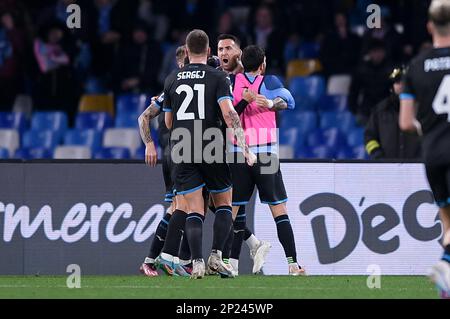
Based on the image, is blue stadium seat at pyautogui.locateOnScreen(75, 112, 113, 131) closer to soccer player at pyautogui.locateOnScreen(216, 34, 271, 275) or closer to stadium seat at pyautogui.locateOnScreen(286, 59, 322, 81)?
stadium seat at pyautogui.locateOnScreen(286, 59, 322, 81)

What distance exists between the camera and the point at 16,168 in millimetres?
13000

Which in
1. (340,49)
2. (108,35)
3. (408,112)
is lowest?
(408,112)

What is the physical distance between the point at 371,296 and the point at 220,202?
2102mm

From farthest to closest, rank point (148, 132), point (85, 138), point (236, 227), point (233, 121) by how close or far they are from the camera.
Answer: point (85, 138)
point (236, 227)
point (148, 132)
point (233, 121)

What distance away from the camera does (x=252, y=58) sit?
11.8 meters

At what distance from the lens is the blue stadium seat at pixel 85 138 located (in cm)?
1830

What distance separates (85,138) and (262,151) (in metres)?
6.87

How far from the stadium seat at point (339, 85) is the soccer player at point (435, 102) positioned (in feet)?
33.5

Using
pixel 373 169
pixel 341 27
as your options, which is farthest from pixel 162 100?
pixel 341 27

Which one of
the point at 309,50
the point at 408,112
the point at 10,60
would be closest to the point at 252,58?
the point at 408,112

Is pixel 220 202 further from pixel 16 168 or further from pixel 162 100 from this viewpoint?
pixel 16 168

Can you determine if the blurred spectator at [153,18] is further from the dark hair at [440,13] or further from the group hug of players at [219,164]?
the dark hair at [440,13]

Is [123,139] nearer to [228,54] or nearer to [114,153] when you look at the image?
[114,153]

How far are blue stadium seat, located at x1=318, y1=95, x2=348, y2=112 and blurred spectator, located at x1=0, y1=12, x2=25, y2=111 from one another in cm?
462
